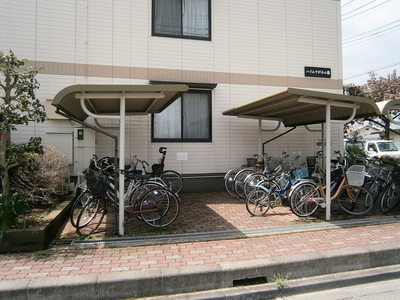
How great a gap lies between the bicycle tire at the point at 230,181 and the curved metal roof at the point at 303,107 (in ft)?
5.46

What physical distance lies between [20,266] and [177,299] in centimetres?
213

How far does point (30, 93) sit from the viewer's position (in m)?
5.04

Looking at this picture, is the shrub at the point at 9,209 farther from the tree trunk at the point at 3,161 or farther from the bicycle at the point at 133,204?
the bicycle at the point at 133,204

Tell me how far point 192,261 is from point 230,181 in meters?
4.42

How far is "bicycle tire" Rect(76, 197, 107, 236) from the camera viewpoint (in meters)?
5.00

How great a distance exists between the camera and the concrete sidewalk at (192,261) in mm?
3404

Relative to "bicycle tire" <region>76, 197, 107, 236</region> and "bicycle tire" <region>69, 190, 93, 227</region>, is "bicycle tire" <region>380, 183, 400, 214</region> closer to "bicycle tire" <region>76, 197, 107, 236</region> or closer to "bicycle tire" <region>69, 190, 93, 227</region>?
"bicycle tire" <region>76, 197, 107, 236</region>

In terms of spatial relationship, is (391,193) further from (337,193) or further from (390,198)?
(337,193)

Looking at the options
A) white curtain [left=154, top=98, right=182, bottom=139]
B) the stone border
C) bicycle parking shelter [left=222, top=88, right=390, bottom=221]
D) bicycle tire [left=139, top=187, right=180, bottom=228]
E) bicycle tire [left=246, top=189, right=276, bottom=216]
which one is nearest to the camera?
the stone border

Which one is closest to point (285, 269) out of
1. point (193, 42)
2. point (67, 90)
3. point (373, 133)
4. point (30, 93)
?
point (67, 90)

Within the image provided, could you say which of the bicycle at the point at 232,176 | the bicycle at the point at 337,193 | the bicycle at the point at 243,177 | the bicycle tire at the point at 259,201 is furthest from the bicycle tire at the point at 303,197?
the bicycle at the point at 232,176

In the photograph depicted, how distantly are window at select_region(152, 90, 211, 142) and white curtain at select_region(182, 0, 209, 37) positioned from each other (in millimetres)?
1876

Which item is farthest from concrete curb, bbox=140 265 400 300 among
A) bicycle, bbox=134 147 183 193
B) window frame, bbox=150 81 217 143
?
window frame, bbox=150 81 217 143

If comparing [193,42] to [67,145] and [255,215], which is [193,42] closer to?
[67,145]
